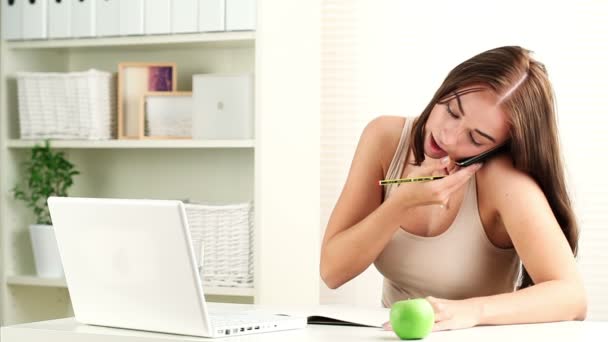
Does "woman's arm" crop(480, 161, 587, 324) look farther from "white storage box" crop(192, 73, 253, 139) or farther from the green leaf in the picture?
the green leaf

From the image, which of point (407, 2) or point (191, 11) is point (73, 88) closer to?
point (191, 11)

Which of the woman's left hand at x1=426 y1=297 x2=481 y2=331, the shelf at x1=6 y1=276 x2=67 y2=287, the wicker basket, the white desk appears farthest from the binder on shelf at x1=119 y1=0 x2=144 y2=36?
the woman's left hand at x1=426 y1=297 x2=481 y2=331

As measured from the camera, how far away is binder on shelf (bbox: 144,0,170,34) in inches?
115

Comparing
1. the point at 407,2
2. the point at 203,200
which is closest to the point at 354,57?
the point at 407,2

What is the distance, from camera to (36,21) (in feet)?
10.0

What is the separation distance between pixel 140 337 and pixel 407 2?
213 centimetres

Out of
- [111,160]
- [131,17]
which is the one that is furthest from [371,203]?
[111,160]

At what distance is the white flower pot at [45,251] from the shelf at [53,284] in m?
0.03

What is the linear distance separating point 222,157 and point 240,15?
545 millimetres

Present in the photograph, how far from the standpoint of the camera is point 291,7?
289 centimetres

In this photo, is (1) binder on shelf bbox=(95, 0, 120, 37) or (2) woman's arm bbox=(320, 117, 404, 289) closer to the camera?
(2) woman's arm bbox=(320, 117, 404, 289)

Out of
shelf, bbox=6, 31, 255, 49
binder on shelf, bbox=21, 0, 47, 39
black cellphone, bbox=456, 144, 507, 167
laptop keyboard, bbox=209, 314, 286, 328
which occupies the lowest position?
laptop keyboard, bbox=209, 314, 286, 328

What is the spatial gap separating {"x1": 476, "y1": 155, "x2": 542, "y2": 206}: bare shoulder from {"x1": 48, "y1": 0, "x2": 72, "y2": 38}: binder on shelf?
5.53 feet

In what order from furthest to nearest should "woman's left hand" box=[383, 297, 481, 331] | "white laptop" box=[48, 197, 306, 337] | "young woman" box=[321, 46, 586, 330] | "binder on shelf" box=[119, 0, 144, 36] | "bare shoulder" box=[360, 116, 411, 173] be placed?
1. "binder on shelf" box=[119, 0, 144, 36]
2. "bare shoulder" box=[360, 116, 411, 173]
3. "young woman" box=[321, 46, 586, 330]
4. "woman's left hand" box=[383, 297, 481, 331]
5. "white laptop" box=[48, 197, 306, 337]
